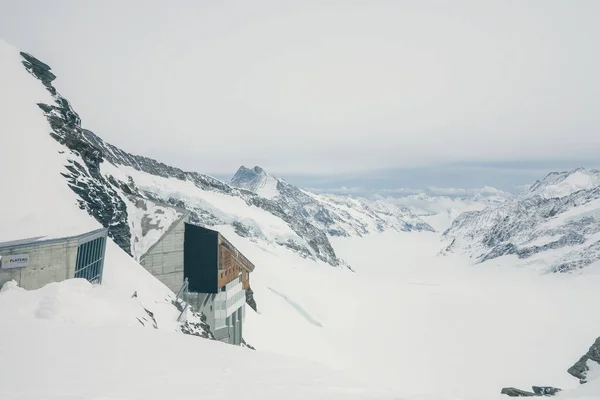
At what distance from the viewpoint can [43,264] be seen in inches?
734

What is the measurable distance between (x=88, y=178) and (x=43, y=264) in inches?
602

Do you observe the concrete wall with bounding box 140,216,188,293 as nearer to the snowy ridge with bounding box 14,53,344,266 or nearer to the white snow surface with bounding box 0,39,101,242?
the snowy ridge with bounding box 14,53,344,266

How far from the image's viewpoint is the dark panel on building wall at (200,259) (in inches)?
1368

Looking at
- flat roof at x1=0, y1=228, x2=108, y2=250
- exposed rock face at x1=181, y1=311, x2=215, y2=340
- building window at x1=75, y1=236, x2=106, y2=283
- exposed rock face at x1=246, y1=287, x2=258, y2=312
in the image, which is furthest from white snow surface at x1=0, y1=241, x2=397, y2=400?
exposed rock face at x1=246, y1=287, x2=258, y2=312

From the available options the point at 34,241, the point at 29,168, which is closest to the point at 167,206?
the point at 29,168

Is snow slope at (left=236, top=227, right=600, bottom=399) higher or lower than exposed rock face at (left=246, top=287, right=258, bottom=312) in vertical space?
lower

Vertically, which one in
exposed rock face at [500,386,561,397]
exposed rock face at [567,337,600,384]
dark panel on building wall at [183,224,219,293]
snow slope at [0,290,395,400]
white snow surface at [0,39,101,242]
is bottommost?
exposed rock face at [567,337,600,384]

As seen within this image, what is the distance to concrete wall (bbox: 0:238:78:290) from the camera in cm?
1769

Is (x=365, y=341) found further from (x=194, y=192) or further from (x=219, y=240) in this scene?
(x=194, y=192)

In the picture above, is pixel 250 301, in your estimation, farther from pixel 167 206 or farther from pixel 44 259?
pixel 44 259

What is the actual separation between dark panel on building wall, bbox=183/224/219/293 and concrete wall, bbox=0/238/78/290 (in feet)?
50.2

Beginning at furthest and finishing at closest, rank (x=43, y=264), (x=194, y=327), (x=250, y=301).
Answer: (x=250, y=301) < (x=194, y=327) < (x=43, y=264)

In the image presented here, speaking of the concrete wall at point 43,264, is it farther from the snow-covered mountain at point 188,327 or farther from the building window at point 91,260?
the snow-covered mountain at point 188,327

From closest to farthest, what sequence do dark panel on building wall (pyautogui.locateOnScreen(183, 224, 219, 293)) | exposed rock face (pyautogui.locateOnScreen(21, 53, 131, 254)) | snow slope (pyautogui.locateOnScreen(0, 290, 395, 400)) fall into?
snow slope (pyautogui.locateOnScreen(0, 290, 395, 400))
exposed rock face (pyautogui.locateOnScreen(21, 53, 131, 254))
dark panel on building wall (pyautogui.locateOnScreen(183, 224, 219, 293))
